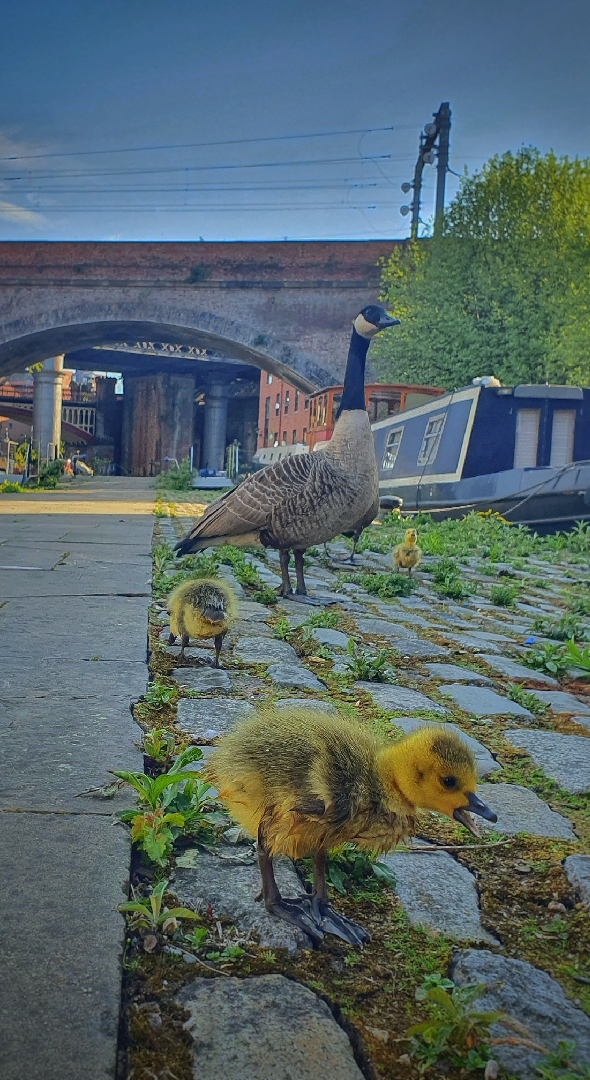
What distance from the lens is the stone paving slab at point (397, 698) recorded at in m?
3.36

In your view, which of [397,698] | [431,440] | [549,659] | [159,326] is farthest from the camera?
[159,326]

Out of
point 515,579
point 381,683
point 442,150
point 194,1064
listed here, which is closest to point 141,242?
point 442,150

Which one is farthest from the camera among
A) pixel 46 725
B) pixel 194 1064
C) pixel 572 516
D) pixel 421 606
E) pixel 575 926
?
pixel 572 516

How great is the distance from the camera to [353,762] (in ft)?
6.15

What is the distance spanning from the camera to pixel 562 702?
3693 mm

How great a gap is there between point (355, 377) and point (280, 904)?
5.84 m

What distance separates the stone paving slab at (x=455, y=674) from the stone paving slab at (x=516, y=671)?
0.17m

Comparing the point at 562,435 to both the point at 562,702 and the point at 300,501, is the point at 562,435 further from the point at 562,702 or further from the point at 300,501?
the point at 562,702

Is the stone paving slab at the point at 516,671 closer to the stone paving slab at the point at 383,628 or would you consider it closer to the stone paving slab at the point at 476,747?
the stone paving slab at the point at 383,628

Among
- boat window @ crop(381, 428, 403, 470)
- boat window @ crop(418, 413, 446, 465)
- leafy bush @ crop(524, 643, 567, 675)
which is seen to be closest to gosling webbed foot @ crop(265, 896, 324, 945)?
leafy bush @ crop(524, 643, 567, 675)

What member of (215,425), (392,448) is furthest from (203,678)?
(215,425)

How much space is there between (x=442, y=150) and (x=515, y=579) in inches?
1006

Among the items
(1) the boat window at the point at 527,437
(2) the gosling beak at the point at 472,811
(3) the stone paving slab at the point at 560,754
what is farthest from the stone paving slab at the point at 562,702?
(1) the boat window at the point at 527,437

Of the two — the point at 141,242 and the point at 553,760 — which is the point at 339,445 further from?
the point at 141,242
